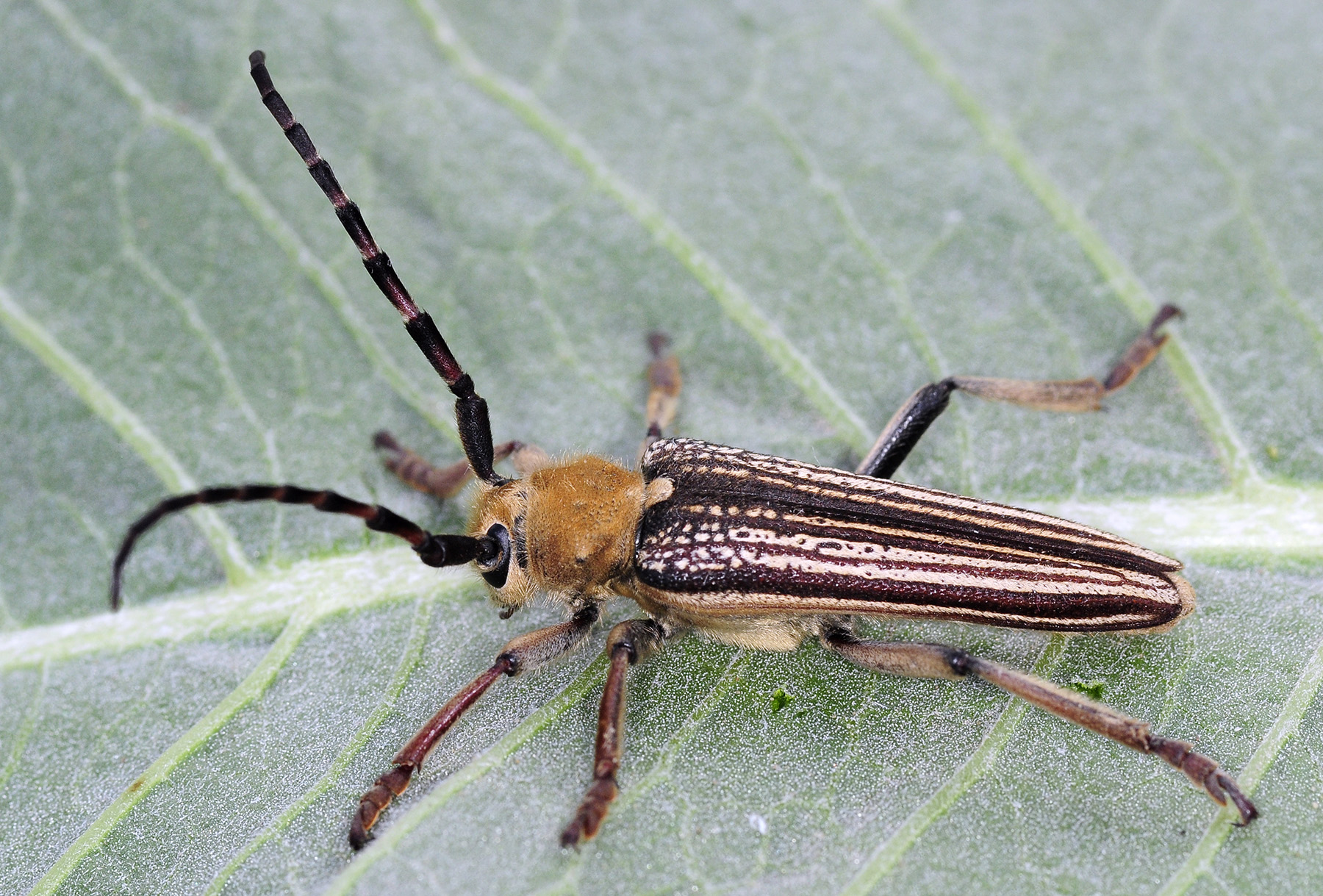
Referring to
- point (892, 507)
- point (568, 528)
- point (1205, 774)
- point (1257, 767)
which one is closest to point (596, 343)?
point (568, 528)

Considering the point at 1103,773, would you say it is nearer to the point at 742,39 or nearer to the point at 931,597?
the point at 931,597

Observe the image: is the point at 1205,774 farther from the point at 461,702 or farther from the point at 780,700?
the point at 461,702

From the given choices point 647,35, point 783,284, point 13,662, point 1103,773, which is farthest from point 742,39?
point 13,662

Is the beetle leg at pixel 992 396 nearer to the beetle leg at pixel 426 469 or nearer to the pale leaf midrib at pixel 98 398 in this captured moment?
the beetle leg at pixel 426 469

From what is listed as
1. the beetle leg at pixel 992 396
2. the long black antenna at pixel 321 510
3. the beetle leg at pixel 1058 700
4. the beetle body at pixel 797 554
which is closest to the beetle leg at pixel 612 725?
the beetle body at pixel 797 554

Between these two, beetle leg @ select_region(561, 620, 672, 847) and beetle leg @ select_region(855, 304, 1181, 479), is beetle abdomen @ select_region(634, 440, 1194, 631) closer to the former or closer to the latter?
beetle leg @ select_region(561, 620, 672, 847)

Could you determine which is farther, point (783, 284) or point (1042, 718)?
point (783, 284)
